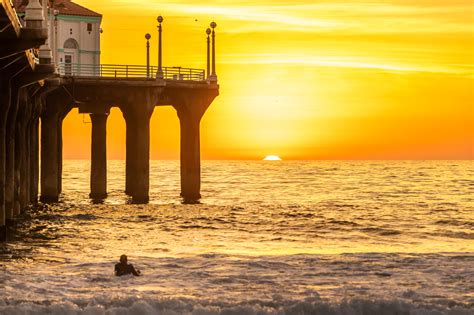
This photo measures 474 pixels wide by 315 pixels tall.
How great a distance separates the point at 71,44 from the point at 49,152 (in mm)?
9121

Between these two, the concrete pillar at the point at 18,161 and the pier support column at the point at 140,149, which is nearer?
the concrete pillar at the point at 18,161

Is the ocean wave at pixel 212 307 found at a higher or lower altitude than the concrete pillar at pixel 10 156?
lower

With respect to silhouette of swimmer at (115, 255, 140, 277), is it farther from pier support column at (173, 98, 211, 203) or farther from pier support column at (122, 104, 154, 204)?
pier support column at (173, 98, 211, 203)

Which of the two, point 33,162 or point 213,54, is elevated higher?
point 213,54

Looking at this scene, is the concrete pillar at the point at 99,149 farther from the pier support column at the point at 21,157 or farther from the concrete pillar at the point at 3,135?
Result: the concrete pillar at the point at 3,135

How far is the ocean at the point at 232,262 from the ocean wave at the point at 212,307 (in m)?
0.03

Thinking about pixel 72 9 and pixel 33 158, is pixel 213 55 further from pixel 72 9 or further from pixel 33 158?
pixel 33 158

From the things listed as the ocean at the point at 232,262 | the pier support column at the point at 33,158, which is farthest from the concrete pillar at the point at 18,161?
the pier support column at the point at 33,158

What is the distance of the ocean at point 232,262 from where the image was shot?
26.6 m

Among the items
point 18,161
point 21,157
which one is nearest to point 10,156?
point 18,161

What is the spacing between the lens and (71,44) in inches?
2793

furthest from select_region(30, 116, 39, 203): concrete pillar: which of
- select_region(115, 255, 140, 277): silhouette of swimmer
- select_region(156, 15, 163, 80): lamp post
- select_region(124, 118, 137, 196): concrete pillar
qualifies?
select_region(115, 255, 140, 277): silhouette of swimmer

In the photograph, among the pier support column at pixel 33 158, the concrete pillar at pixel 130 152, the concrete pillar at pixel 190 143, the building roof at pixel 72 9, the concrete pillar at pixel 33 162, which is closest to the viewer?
the pier support column at pixel 33 158

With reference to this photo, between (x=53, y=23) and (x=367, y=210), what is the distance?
29.6m
